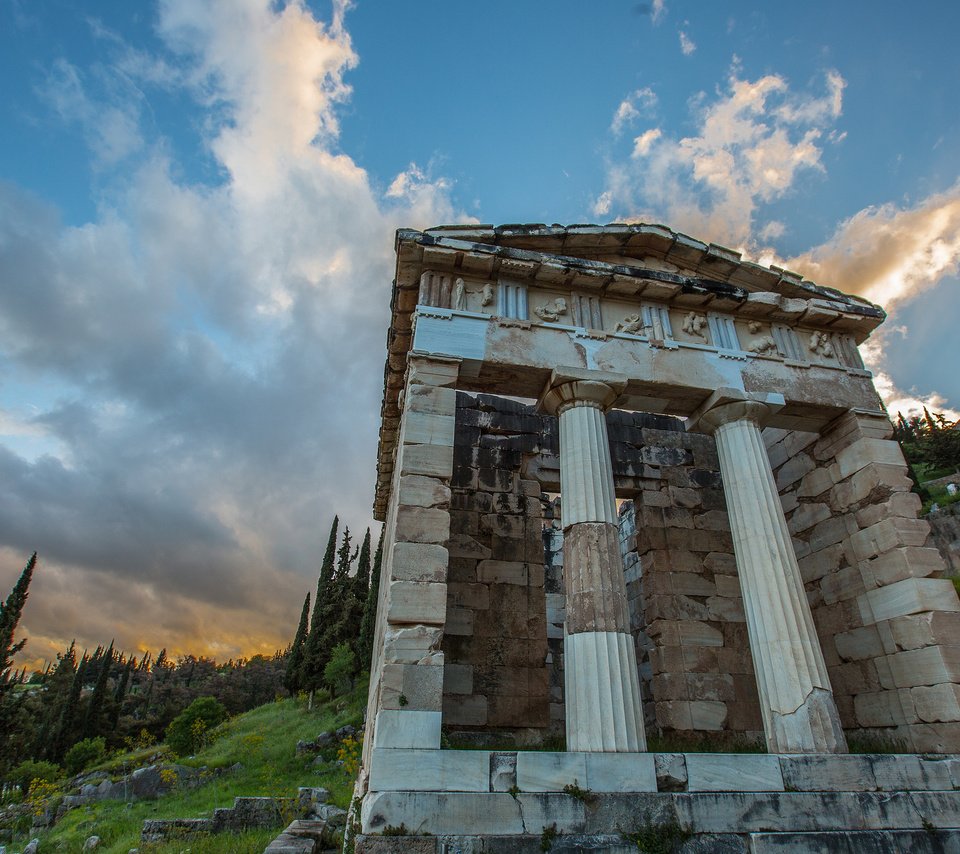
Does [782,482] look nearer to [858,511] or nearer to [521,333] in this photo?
Result: [858,511]

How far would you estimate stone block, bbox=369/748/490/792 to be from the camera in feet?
21.2

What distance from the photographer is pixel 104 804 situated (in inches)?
752

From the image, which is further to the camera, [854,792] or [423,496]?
[423,496]

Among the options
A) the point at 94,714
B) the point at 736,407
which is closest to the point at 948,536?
the point at 736,407

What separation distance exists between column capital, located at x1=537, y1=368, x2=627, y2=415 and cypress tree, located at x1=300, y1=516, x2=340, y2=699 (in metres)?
31.3

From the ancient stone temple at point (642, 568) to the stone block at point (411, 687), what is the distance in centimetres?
3

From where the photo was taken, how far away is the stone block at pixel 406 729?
6.77 m

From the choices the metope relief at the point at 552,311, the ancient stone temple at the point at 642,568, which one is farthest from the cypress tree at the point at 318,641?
the metope relief at the point at 552,311

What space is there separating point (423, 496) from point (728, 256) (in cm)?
807

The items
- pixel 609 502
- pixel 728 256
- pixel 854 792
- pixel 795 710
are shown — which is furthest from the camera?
pixel 728 256

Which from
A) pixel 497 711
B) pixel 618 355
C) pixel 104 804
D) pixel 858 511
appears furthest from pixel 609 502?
pixel 104 804

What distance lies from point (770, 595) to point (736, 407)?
3.36 m

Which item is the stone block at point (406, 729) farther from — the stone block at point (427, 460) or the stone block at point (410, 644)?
the stone block at point (427, 460)

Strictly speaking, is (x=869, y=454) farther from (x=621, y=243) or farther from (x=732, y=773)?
(x=732, y=773)
